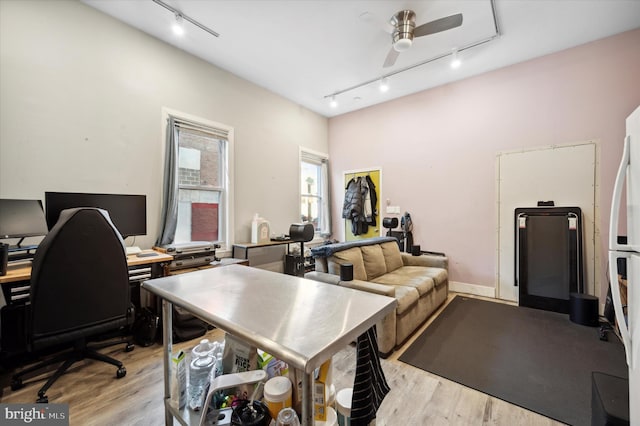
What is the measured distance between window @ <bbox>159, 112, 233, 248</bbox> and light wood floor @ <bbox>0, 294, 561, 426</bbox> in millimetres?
1378

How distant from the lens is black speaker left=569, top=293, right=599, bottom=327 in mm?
2746

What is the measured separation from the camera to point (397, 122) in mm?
4621

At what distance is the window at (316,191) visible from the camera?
5090 mm

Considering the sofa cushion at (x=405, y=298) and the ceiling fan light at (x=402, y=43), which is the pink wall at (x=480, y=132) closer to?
the sofa cushion at (x=405, y=298)

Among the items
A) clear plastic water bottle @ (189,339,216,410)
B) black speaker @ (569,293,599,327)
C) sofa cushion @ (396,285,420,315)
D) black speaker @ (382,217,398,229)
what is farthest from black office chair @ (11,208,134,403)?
black speaker @ (569,293,599,327)

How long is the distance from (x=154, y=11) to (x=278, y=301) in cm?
322

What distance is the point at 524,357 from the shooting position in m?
2.19

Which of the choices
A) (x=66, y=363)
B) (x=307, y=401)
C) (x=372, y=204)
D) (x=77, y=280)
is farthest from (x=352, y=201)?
(x=307, y=401)

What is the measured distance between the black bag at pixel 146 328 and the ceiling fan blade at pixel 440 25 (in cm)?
381

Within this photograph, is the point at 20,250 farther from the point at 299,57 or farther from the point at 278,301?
the point at 299,57

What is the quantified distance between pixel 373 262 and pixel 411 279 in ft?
1.54

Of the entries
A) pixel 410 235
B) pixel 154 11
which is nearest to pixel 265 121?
pixel 154 11

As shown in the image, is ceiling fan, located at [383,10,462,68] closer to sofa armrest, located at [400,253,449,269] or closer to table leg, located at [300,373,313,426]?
sofa armrest, located at [400,253,449,269]

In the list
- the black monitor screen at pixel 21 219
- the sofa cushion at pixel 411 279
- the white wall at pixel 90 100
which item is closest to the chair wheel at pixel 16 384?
the black monitor screen at pixel 21 219
